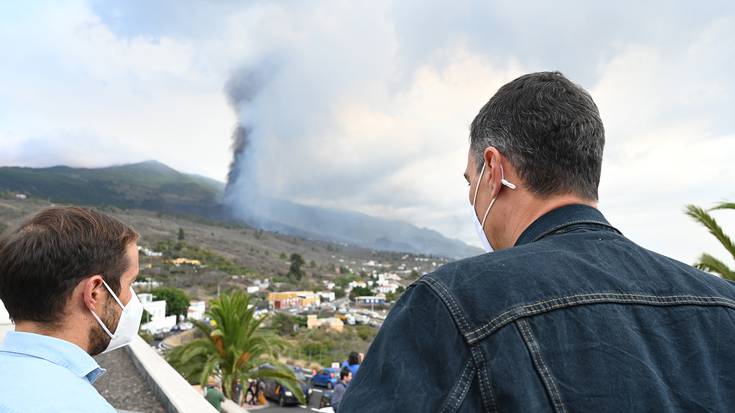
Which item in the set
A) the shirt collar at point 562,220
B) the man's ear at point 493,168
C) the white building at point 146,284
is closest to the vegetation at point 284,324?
the white building at point 146,284

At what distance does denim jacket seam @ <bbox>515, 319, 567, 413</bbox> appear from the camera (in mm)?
1062

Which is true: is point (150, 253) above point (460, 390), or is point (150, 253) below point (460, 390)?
below

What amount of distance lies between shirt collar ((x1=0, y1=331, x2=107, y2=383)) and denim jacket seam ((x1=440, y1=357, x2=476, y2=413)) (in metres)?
1.60

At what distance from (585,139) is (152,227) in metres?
128

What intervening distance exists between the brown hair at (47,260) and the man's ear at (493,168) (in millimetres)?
1647

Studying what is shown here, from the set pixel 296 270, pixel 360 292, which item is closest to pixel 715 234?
pixel 360 292

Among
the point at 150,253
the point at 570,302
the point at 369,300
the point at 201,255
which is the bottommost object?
the point at 369,300

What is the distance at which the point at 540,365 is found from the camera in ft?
3.53

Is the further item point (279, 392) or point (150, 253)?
point (150, 253)

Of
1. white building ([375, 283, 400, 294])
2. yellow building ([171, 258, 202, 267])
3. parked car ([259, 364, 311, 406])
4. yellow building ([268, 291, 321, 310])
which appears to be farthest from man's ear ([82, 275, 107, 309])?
white building ([375, 283, 400, 294])

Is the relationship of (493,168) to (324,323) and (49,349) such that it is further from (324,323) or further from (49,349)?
(324,323)

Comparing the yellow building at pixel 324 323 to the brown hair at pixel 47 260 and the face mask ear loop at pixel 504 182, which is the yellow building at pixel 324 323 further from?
the face mask ear loop at pixel 504 182

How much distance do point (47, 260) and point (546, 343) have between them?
189cm

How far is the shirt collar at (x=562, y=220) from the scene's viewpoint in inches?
54.4
